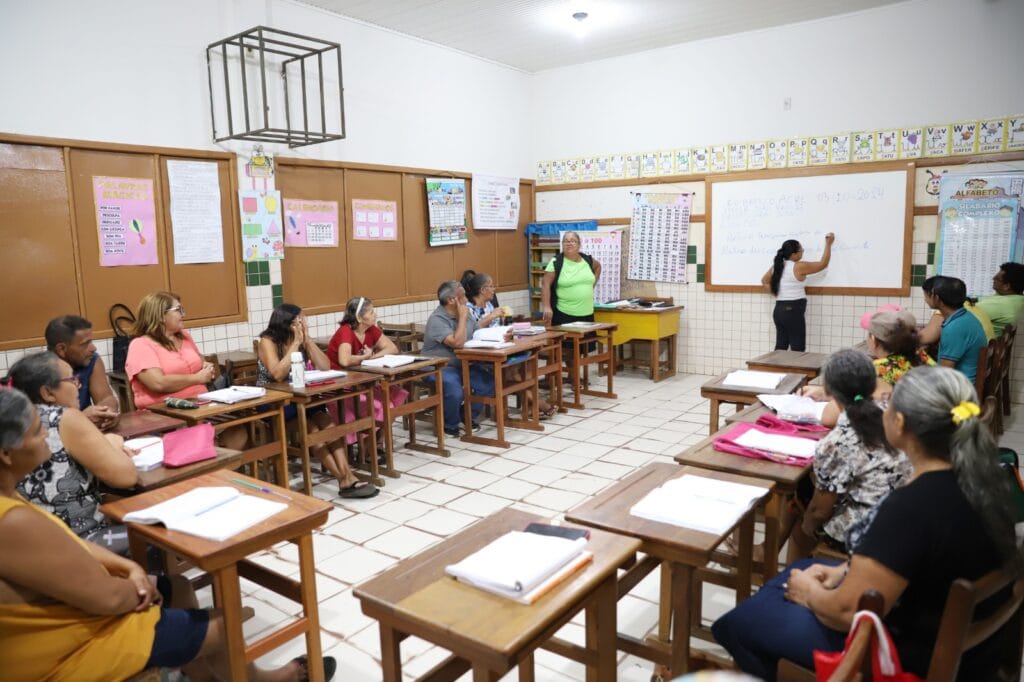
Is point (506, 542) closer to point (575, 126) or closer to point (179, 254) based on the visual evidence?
point (179, 254)

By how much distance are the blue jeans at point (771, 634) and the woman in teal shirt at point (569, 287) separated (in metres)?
5.09

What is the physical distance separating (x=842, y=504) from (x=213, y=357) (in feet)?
14.2

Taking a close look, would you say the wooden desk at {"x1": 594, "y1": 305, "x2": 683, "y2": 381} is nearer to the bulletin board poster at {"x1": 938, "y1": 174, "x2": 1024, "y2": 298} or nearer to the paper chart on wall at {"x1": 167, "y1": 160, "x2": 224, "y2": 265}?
the bulletin board poster at {"x1": 938, "y1": 174, "x2": 1024, "y2": 298}

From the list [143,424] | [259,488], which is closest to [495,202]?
[143,424]

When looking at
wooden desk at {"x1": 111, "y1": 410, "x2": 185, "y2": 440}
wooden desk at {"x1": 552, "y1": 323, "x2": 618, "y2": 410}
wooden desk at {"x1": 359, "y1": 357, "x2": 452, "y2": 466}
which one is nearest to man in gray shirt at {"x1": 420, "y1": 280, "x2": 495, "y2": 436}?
wooden desk at {"x1": 359, "y1": 357, "x2": 452, "y2": 466}

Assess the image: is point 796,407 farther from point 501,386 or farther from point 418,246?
point 418,246

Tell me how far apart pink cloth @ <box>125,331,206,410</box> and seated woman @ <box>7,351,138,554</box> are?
4.58ft

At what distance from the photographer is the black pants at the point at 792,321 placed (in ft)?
21.4

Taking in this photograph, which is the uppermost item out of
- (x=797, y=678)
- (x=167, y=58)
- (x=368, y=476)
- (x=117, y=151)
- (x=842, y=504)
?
(x=167, y=58)

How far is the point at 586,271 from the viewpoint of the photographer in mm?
6914

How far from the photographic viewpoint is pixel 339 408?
452 centimetres

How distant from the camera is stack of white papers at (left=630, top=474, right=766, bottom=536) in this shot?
1888mm

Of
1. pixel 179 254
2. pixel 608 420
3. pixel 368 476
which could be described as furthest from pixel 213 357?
pixel 608 420

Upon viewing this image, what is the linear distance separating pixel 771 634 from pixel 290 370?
334 cm
